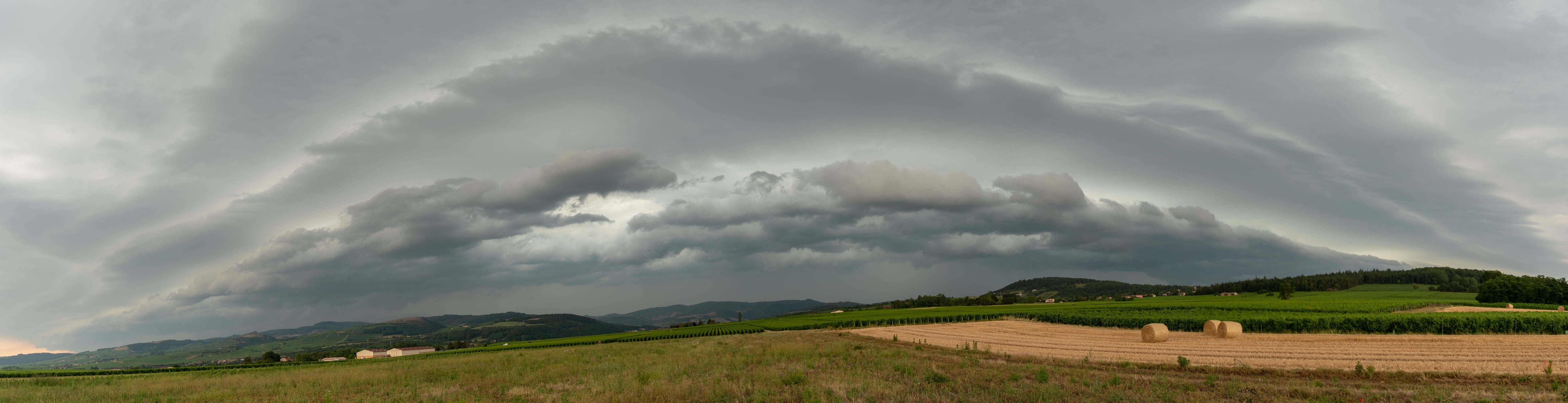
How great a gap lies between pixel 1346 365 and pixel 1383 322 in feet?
89.7

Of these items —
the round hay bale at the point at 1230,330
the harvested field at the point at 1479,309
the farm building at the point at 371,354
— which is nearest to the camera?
the round hay bale at the point at 1230,330

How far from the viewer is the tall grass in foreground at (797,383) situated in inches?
698

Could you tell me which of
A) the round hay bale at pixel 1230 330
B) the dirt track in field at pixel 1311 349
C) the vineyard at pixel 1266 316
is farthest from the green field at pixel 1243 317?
the round hay bale at pixel 1230 330

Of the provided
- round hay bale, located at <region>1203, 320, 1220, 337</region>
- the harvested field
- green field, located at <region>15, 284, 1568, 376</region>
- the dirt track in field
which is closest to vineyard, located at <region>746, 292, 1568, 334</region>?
green field, located at <region>15, 284, 1568, 376</region>

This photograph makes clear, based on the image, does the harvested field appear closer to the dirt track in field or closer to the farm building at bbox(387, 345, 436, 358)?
the dirt track in field

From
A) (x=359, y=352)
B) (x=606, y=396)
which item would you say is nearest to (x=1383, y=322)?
(x=606, y=396)

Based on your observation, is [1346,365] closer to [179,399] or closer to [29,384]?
[179,399]

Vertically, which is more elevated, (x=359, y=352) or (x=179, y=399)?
(x=179, y=399)

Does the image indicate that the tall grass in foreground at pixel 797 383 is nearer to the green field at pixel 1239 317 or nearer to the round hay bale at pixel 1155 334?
the round hay bale at pixel 1155 334

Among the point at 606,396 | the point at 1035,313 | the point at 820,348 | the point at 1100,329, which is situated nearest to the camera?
the point at 606,396

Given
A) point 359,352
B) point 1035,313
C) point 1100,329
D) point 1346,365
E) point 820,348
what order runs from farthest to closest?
point 359,352
point 1035,313
point 1100,329
point 820,348
point 1346,365

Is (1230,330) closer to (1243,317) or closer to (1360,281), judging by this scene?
(1243,317)

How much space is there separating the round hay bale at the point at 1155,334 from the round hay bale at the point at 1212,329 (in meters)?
3.74

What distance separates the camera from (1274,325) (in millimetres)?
45500
